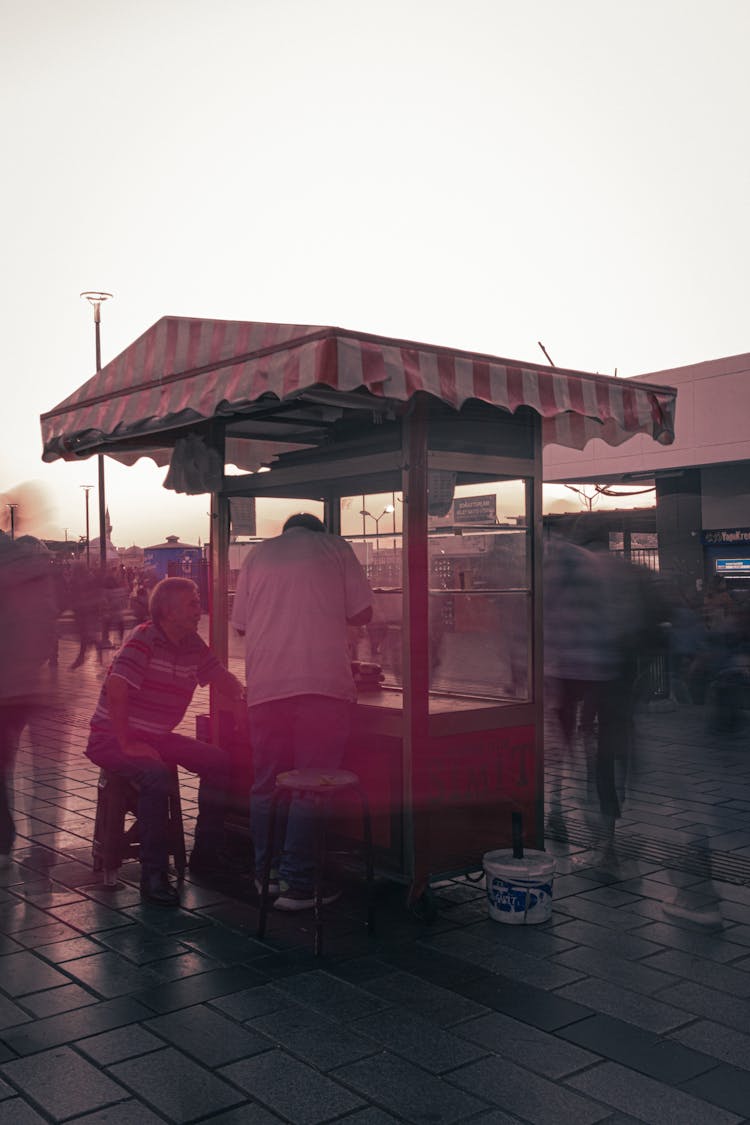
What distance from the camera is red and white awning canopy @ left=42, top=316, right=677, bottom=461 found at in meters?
4.39

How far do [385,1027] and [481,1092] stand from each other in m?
0.54

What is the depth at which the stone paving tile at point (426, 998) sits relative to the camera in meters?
3.81

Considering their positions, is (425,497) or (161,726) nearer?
(425,497)

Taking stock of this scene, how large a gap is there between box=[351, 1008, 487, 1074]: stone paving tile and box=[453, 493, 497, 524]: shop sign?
7.98 feet

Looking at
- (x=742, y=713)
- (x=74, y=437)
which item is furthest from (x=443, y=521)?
(x=742, y=713)

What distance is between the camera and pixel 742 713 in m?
11.2

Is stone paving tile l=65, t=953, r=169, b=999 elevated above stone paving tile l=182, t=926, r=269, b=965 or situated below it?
above

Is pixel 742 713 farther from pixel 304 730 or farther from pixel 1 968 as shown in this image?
pixel 1 968

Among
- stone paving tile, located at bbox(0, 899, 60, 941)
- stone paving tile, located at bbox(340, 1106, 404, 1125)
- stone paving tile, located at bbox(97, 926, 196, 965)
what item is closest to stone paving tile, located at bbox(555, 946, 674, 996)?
stone paving tile, located at bbox(340, 1106, 404, 1125)

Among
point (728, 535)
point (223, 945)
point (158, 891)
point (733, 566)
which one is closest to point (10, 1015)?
point (223, 945)

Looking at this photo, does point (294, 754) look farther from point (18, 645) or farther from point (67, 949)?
point (18, 645)

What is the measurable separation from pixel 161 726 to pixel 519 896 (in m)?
2.01

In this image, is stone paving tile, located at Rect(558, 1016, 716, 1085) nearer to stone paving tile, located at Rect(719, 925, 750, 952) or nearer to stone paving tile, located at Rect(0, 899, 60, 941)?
stone paving tile, located at Rect(719, 925, 750, 952)

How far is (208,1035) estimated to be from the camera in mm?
3641
